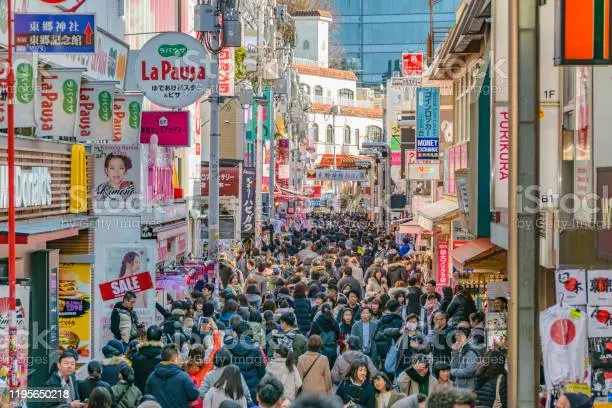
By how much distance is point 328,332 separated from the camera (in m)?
17.4

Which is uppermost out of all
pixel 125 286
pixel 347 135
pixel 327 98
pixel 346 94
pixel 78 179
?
pixel 346 94

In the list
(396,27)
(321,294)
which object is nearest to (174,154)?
(321,294)

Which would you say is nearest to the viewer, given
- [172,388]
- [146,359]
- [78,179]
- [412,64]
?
[172,388]

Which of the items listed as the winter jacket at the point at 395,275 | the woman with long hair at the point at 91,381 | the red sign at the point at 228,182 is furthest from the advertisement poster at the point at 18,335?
the red sign at the point at 228,182

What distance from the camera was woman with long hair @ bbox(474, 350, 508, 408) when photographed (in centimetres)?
1277

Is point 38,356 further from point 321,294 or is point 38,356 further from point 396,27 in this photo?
point 396,27

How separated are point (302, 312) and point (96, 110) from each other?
4296 mm

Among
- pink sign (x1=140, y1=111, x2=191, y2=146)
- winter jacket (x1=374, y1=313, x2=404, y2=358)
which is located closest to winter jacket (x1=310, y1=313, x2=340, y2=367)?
winter jacket (x1=374, y1=313, x2=404, y2=358)

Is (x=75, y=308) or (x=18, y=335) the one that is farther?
(x=75, y=308)

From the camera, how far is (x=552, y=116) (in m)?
15.5

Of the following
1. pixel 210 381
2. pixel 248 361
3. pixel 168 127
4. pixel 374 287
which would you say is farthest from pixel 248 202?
pixel 210 381

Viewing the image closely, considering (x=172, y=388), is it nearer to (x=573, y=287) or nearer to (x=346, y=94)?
(x=573, y=287)

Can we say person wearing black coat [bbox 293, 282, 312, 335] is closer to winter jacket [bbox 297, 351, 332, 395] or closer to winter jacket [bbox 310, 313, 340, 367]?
winter jacket [bbox 310, 313, 340, 367]

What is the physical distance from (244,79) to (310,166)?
177ft
